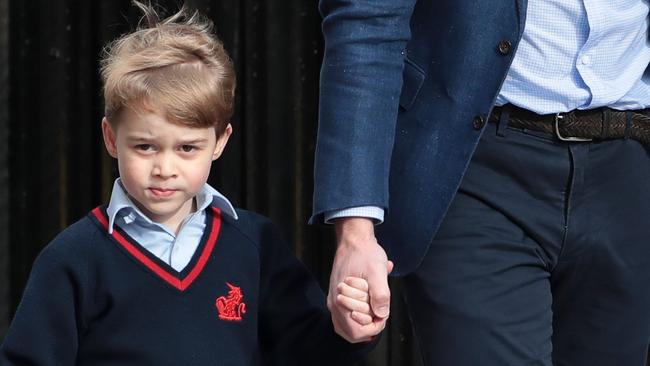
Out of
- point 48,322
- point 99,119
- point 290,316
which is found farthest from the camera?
point 99,119

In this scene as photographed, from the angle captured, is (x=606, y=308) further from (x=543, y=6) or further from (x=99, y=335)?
(x=99, y=335)

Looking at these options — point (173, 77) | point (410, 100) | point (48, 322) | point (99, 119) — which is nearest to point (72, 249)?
point (48, 322)

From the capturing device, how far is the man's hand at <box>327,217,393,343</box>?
2.82 metres

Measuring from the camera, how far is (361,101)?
2928 mm

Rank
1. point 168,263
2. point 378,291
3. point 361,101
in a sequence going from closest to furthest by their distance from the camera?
point 378,291 → point 361,101 → point 168,263

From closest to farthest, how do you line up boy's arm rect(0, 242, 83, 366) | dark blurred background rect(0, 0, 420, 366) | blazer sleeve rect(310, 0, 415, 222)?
1. blazer sleeve rect(310, 0, 415, 222)
2. boy's arm rect(0, 242, 83, 366)
3. dark blurred background rect(0, 0, 420, 366)

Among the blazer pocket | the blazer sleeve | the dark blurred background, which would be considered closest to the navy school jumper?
the blazer sleeve

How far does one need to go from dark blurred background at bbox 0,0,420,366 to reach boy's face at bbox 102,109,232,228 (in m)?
1.79

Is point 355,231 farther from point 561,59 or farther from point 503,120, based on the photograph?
point 561,59

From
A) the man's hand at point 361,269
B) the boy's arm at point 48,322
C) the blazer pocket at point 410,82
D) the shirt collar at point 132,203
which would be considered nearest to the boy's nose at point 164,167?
the shirt collar at point 132,203

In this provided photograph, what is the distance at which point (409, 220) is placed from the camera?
299 centimetres

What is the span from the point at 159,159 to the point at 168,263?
212 millimetres

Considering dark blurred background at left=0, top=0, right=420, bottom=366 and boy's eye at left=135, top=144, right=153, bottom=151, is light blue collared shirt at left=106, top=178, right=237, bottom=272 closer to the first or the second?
boy's eye at left=135, top=144, right=153, bottom=151

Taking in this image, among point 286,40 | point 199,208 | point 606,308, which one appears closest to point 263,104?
point 286,40
